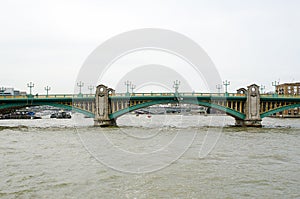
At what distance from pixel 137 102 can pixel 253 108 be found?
72.0 feet

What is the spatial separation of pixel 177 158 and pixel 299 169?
8.56 m

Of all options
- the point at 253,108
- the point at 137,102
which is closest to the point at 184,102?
the point at 137,102

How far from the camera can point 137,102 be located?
6103 centimetres

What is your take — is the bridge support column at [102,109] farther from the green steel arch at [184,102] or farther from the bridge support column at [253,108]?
the bridge support column at [253,108]

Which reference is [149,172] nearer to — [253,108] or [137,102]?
[137,102]

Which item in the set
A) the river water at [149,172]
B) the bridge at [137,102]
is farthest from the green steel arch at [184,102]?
the river water at [149,172]

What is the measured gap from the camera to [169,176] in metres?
18.7

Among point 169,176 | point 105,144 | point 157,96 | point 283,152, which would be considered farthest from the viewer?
point 157,96

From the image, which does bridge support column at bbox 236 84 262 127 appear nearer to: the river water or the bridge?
the bridge

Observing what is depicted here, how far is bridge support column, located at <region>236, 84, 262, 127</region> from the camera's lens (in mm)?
60156

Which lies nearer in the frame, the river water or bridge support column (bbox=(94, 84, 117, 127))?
the river water

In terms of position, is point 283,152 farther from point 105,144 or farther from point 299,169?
point 105,144

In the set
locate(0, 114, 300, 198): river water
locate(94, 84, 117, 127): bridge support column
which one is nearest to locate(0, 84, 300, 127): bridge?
locate(94, 84, 117, 127): bridge support column

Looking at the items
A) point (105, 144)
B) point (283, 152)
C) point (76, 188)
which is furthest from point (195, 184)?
point (105, 144)
